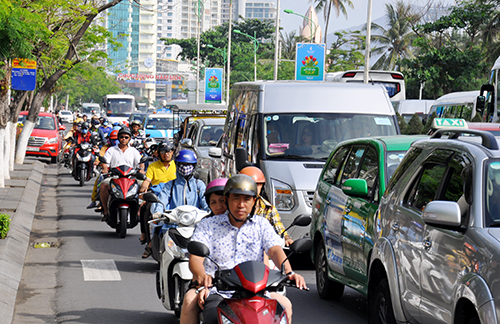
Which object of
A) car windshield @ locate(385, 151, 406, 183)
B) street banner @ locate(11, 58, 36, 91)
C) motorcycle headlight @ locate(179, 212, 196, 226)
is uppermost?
street banner @ locate(11, 58, 36, 91)

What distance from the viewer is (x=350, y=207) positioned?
7.26 metres

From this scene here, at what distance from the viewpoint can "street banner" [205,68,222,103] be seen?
4919 centimetres

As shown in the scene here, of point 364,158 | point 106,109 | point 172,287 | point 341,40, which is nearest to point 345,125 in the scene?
point 364,158

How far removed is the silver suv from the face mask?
279cm

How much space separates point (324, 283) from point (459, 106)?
73.4 ft

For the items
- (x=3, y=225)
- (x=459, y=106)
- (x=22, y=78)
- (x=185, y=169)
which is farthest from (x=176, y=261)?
(x=459, y=106)

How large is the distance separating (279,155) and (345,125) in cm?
112

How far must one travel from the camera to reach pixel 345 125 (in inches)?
432

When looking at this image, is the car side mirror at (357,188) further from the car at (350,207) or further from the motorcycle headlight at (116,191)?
the motorcycle headlight at (116,191)

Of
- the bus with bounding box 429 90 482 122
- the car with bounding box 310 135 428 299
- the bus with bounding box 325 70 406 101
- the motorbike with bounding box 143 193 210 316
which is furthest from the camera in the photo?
the bus with bounding box 429 90 482 122

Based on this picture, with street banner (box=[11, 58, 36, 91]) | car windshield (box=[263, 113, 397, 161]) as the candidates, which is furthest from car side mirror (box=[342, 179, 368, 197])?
street banner (box=[11, 58, 36, 91])

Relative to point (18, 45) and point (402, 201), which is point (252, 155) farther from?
point (402, 201)

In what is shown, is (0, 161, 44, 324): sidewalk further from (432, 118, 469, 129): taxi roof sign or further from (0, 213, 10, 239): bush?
(432, 118, 469, 129): taxi roof sign

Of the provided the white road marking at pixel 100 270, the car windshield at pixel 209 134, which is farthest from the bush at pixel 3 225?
the car windshield at pixel 209 134
